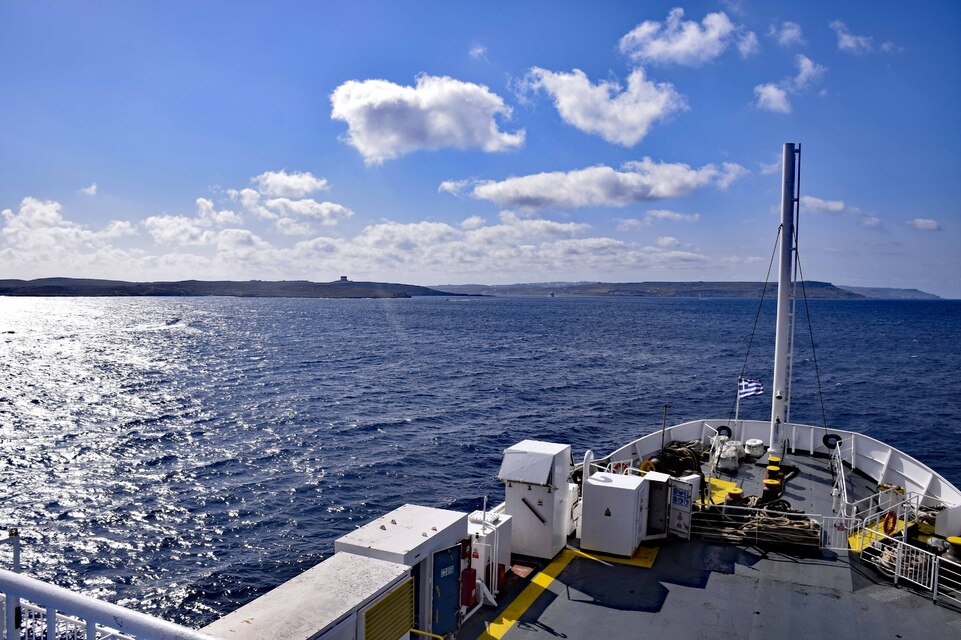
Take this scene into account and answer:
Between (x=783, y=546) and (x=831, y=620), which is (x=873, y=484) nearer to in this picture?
(x=783, y=546)

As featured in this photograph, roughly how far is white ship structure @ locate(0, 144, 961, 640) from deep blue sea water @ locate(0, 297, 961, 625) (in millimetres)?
12899

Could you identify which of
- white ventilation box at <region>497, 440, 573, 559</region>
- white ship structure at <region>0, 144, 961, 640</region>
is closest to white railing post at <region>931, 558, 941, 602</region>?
white ship structure at <region>0, 144, 961, 640</region>

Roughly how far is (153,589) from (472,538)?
15.6 m

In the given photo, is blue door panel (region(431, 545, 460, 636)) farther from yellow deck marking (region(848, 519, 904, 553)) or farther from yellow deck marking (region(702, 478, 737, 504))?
yellow deck marking (region(702, 478, 737, 504))

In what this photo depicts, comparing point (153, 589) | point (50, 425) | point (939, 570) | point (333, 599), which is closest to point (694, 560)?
point (939, 570)

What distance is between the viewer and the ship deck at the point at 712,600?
11.3 m

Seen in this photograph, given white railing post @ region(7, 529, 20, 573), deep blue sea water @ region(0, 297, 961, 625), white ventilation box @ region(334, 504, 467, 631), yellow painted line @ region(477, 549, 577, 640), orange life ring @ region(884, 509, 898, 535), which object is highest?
white railing post @ region(7, 529, 20, 573)

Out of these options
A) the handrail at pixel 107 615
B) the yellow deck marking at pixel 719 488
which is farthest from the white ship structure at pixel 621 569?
the handrail at pixel 107 615

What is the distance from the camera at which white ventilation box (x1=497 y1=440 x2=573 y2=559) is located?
1396 centimetres

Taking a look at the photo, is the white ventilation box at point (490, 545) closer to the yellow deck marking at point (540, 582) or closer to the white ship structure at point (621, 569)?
the white ship structure at point (621, 569)

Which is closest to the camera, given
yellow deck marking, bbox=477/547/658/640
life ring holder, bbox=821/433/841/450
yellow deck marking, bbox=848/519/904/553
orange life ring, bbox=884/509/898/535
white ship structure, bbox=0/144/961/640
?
white ship structure, bbox=0/144/961/640

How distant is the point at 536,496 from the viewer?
14.1m

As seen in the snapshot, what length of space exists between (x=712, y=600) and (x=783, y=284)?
12542 millimetres

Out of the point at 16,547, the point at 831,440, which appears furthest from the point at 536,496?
the point at 831,440
